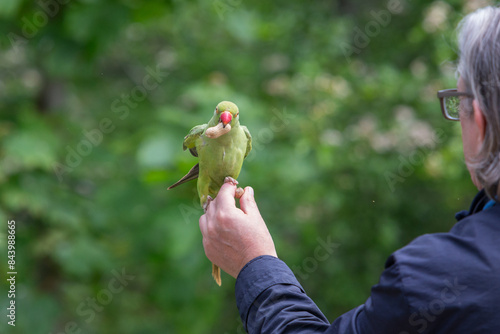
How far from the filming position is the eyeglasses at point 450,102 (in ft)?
3.62

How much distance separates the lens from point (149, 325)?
4.73 metres

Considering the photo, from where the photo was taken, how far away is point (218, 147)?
55.0 inches

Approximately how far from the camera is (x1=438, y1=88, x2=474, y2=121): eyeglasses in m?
1.10

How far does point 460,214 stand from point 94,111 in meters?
3.93

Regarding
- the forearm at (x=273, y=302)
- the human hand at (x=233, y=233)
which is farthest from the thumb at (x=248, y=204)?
the forearm at (x=273, y=302)

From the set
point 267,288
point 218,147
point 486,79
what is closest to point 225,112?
point 218,147

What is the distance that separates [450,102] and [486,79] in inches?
8.4

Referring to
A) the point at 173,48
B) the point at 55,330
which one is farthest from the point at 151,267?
the point at 173,48

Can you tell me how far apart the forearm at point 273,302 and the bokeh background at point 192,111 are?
152cm

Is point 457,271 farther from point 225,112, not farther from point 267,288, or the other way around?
point 225,112

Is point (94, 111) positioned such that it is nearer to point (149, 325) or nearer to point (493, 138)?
point (149, 325)

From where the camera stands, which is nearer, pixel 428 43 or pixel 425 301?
pixel 425 301

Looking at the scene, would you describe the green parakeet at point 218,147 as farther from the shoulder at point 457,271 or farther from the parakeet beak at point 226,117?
the shoulder at point 457,271

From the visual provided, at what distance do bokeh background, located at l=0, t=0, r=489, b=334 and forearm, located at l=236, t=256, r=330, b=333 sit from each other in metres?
1.52
